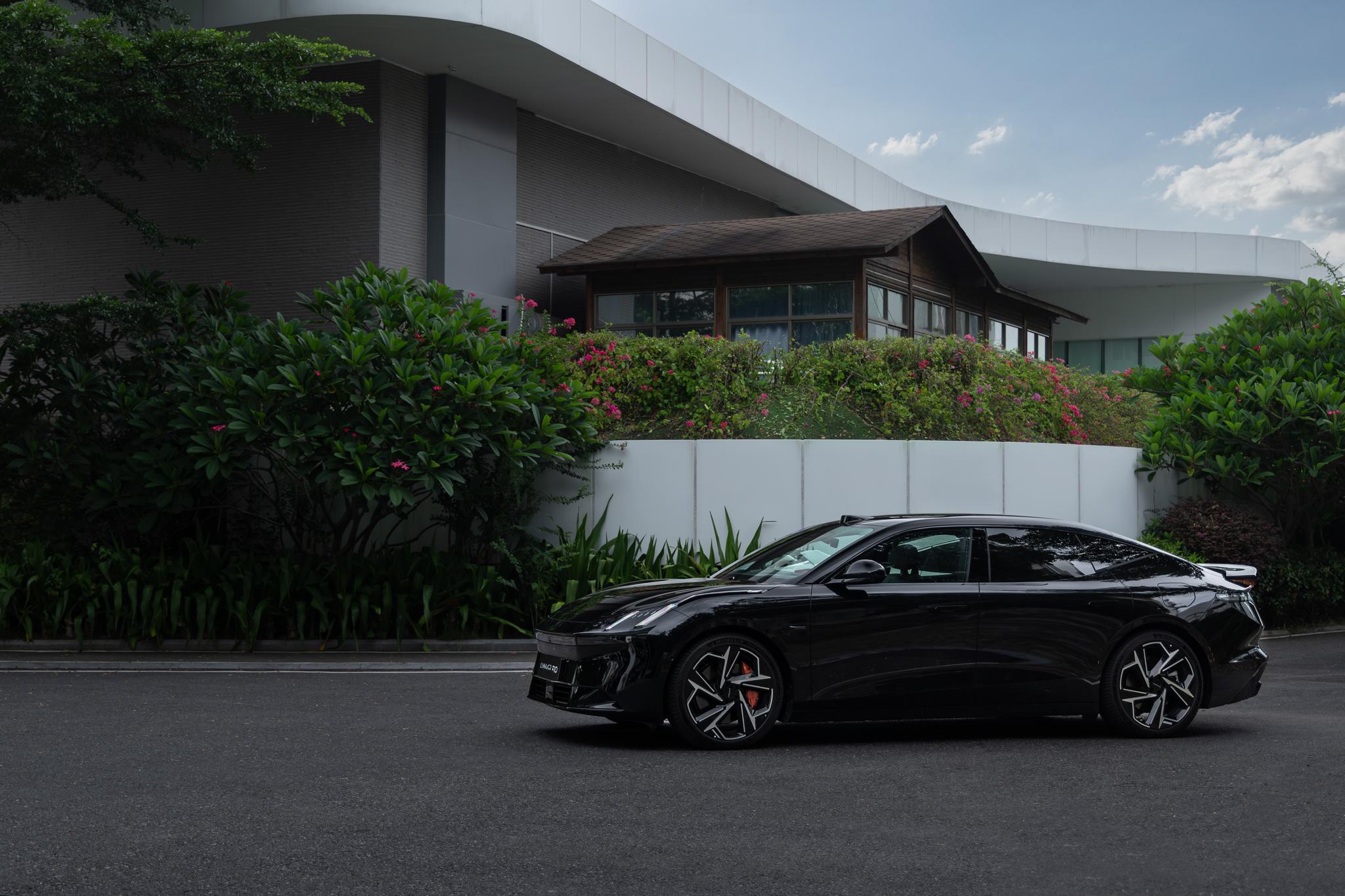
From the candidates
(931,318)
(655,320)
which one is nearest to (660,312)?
(655,320)

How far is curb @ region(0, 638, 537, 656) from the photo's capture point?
15000mm

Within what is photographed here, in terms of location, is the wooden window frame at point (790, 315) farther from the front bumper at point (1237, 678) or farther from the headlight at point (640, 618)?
the headlight at point (640, 618)

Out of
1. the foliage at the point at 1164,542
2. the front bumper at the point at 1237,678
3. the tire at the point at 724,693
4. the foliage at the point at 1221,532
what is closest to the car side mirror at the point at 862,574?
the tire at the point at 724,693

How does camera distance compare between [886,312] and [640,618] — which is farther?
[886,312]

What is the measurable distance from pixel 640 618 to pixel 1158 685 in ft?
11.8

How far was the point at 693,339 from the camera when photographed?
1864 centimetres

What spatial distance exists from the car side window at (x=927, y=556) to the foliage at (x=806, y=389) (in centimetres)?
888

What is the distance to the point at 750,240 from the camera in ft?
84.7

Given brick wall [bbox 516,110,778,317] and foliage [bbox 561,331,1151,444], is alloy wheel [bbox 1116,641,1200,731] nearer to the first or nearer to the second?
foliage [bbox 561,331,1151,444]

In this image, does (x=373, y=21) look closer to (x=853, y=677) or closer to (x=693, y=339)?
(x=693, y=339)

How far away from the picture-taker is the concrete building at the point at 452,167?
21.0m

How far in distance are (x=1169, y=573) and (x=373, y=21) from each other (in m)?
14.8

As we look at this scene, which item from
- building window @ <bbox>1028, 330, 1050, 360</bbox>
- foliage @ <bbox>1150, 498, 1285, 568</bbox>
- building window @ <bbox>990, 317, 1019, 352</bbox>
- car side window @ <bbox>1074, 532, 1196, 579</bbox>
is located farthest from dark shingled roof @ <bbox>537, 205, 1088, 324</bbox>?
car side window @ <bbox>1074, 532, 1196, 579</bbox>

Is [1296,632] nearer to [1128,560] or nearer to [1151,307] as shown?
[1128,560]
